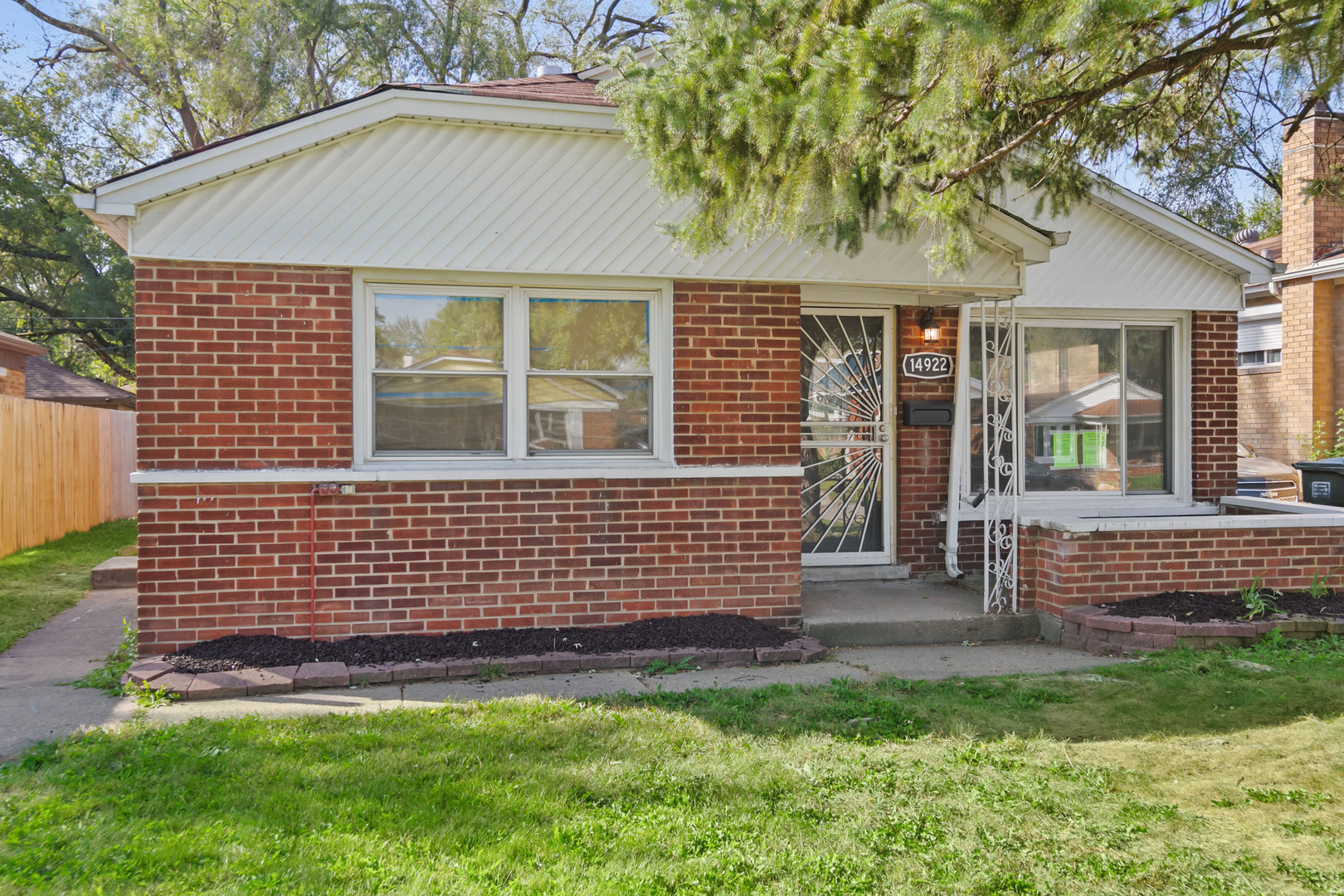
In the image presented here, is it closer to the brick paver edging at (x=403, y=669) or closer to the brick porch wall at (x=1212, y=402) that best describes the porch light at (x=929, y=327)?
the brick porch wall at (x=1212, y=402)

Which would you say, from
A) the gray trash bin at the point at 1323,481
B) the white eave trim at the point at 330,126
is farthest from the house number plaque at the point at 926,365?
the gray trash bin at the point at 1323,481

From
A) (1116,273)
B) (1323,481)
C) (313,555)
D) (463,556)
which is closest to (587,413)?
(463,556)

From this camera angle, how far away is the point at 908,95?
5.12 m

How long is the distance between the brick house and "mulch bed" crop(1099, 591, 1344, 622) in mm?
161

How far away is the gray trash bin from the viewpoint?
10641 mm

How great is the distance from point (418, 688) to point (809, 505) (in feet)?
13.1

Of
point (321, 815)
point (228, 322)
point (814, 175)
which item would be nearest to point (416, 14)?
point (228, 322)

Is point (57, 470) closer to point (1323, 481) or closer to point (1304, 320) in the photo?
point (1323, 481)

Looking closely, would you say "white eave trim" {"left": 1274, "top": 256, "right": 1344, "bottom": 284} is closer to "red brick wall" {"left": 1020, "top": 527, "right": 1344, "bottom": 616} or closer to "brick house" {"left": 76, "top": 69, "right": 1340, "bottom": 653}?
"red brick wall" {"left": 1020, "top": 527, "right": 1344, "bottom": 616}

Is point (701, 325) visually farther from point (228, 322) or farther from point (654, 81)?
point (228, 322)

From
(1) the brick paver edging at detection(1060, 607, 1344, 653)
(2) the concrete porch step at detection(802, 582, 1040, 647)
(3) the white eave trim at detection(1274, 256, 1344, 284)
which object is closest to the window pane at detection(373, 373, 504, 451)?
(2) the concrete porch step at detection(802, 582, 1040, 647)

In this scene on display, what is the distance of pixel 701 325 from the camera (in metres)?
7.09

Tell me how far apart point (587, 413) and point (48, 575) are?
7.70 m

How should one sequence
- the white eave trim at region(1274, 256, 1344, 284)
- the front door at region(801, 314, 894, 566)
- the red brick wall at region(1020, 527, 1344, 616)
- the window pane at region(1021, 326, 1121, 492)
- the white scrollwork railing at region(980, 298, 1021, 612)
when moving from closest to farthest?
the red brick wall at region(1020, 527, 1344, 616) < the white scrollwork railing at region(980, 298, 1021, 612) < the front door at region(801, 314, 894, 566) < the window pane at region(1021, 326, 1121, 492) < the white eave trim at region(1274, 256, 1344, 284)
